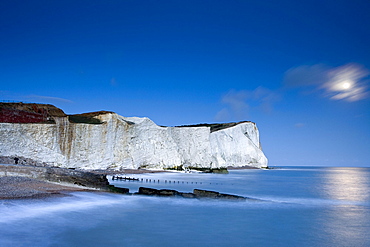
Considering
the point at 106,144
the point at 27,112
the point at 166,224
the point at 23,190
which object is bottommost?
the point at 166,224

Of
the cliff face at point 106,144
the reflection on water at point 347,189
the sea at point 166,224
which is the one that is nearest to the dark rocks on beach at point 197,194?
the sea at point 166,224

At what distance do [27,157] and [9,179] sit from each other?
40.6ft

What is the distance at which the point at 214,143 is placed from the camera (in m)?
49.6

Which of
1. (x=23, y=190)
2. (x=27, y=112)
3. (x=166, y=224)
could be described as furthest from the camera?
(x=27, y=112)

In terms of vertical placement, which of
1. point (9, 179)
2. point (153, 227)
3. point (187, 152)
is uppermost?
point (187, 152)

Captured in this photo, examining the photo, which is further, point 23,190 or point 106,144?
point 106,144

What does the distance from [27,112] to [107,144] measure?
25.5 ft

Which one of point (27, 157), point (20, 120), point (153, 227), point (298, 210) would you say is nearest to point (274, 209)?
point (298, 210)

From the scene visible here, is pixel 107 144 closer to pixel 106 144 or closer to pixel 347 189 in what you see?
pixel 106 144

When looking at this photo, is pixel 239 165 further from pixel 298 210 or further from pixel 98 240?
pixel 98 240

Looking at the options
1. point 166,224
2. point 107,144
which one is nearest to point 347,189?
point 166,224

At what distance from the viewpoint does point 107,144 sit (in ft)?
92.6

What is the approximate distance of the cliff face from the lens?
2253 centimetres

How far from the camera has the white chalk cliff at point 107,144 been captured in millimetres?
22516
